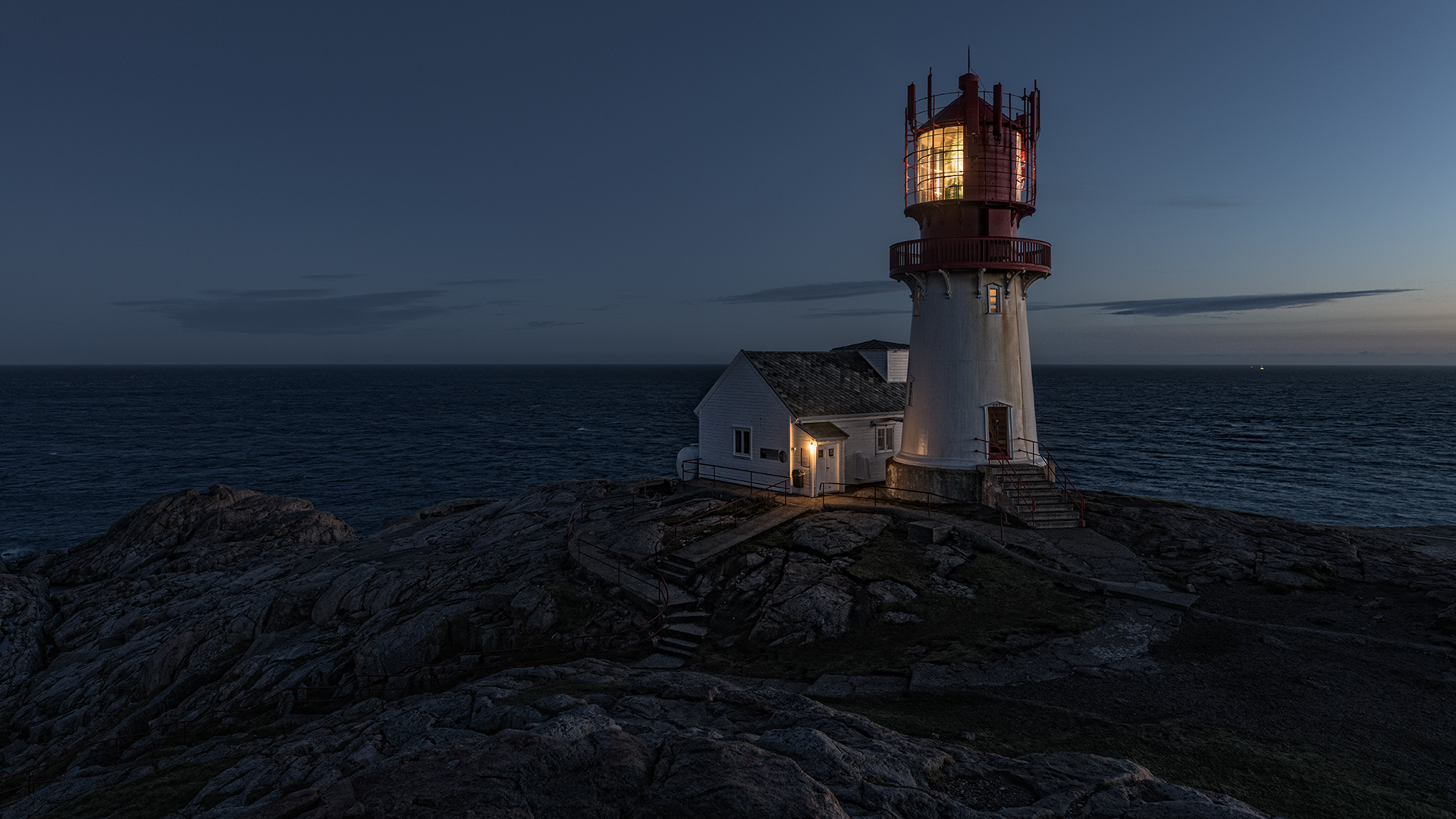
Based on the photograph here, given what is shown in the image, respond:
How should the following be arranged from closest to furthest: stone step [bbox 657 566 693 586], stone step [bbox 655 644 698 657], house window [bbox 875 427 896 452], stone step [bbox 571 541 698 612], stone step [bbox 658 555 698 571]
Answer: stone step [bbox 655 644 698 657] < stone step [bbox 571 541 698 612] < stone step [bbox 657 566 693 586] < stone step [bbox 658 555 698 571] < house window [bbox 875 427 896 452]

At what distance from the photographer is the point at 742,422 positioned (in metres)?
30.0

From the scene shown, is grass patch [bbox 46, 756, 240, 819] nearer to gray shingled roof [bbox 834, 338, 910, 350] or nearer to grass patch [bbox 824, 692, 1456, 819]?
grass patch [bbox 824, 692, 1456, 819]

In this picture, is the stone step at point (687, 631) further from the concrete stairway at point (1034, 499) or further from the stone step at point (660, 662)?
the concrete stairway at point (1034, 499)

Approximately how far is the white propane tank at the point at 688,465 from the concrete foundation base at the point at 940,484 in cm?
964

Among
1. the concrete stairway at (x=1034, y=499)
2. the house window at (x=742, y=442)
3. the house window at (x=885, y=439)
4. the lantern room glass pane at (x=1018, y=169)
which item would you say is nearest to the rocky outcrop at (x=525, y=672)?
the concrete stairway at (x=1034, y=499)

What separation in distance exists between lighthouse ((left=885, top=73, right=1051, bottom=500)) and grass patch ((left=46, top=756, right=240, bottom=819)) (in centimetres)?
2199

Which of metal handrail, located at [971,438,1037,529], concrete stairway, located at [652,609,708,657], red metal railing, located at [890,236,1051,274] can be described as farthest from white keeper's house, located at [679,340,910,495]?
concrete stairway, located at [652,609,708,657]

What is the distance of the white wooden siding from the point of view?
2853 centimetres

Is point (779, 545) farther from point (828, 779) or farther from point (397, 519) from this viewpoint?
point (397, 519)

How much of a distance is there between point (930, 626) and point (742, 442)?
14.6m

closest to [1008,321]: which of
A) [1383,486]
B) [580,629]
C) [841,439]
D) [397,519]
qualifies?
[841,439]

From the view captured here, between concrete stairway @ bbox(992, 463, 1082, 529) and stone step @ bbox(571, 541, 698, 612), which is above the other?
concrete stairway @ bbox(992, 463, 1082, 529)

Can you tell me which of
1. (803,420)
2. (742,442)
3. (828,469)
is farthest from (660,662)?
(742,442)

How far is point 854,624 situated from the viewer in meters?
17.3
